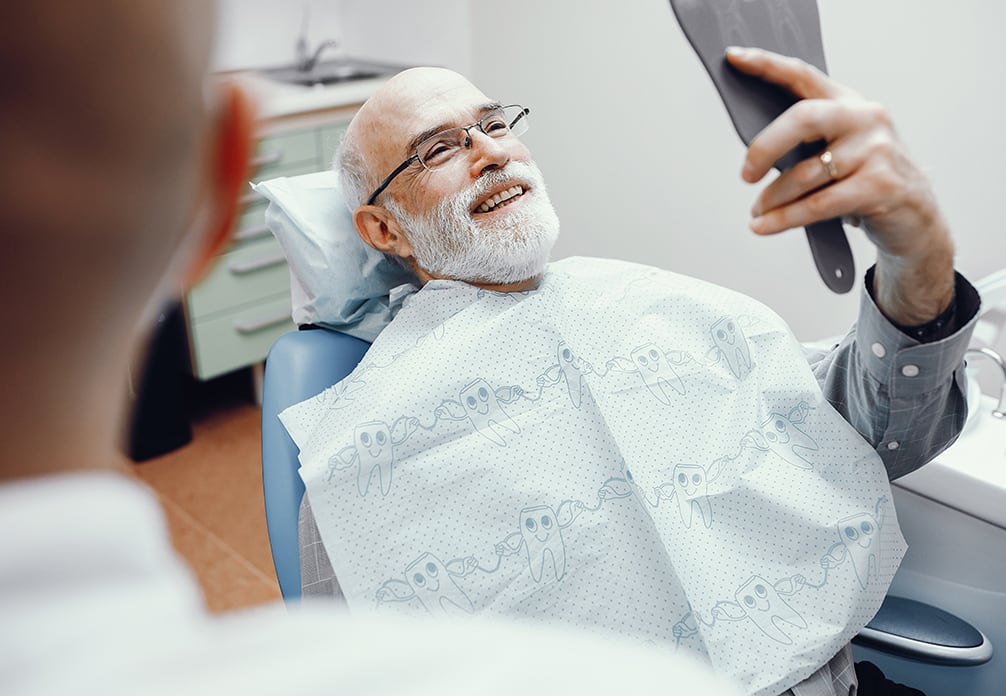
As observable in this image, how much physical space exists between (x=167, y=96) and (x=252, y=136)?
7cm

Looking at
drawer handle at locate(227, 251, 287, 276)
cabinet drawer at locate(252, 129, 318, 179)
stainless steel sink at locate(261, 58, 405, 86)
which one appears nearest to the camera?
cabinet drawer at locate(252, 129, 318, 179)

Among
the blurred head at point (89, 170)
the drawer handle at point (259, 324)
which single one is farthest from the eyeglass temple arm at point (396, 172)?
the drawer handle at point (259, 324)

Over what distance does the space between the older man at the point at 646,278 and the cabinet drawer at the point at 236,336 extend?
1.31m

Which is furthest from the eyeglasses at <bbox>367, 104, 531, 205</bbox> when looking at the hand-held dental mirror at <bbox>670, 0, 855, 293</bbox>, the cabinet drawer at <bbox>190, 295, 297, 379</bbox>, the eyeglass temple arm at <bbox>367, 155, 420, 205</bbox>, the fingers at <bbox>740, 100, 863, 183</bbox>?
the cabinet drawer at <bbox>190, 295, 297, 379</bbox>

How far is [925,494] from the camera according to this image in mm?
1425

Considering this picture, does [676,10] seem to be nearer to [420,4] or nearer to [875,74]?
[875,74]

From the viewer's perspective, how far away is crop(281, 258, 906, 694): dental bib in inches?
48.6

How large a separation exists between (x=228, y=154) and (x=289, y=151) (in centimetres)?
253

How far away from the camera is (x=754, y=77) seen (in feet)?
2.99

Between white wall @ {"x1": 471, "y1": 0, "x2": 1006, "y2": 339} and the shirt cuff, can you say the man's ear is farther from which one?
white wall @ {"x1": 471, "y1": 0, "x2": 1006, "y2": 339}

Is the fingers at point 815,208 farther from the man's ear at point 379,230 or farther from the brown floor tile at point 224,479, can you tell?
the brown floor tile at point 224,479

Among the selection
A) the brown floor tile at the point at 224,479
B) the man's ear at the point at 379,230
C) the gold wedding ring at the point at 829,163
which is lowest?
the brown floor tile at the point at 224,479

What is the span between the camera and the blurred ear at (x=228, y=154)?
0.31 metres

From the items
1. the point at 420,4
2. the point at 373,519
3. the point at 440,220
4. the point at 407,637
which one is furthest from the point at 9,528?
A: the point at 420,4
